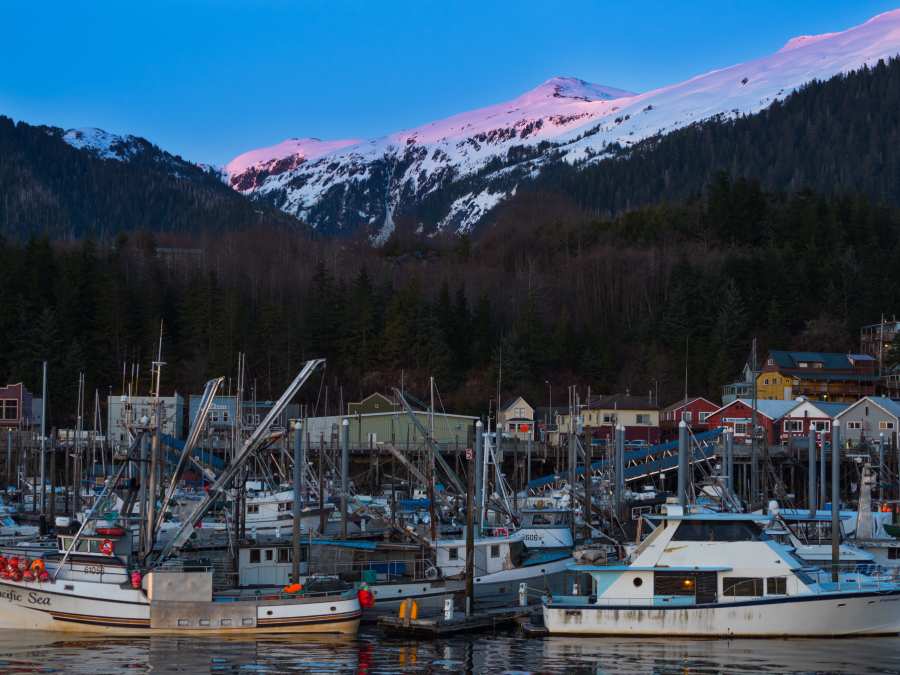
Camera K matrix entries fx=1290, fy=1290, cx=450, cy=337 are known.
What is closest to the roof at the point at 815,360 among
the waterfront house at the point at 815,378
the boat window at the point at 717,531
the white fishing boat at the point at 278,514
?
the waterfront house at the point at 815,378

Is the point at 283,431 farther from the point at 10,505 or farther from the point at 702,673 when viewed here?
the point at 10,505

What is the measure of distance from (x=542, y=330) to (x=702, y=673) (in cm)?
8910

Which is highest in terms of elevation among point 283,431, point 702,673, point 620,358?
point 620,358

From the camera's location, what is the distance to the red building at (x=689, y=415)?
99.1 m

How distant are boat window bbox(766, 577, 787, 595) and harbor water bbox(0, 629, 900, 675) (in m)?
1.35

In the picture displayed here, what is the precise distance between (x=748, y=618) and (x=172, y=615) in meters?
15.7

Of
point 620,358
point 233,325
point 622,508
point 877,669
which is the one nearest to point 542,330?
point 620,358

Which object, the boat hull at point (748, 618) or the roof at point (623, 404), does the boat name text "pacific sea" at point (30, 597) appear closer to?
the boat hull at point (748, 618)

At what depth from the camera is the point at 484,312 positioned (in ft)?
410

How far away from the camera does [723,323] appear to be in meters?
118

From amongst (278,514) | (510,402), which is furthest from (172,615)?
(510,402)

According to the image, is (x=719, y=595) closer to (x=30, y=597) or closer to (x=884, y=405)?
(x=30, y=597)

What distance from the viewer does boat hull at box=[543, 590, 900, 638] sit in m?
34.9

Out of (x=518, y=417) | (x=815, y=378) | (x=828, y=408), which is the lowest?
(x=518, y=417)
